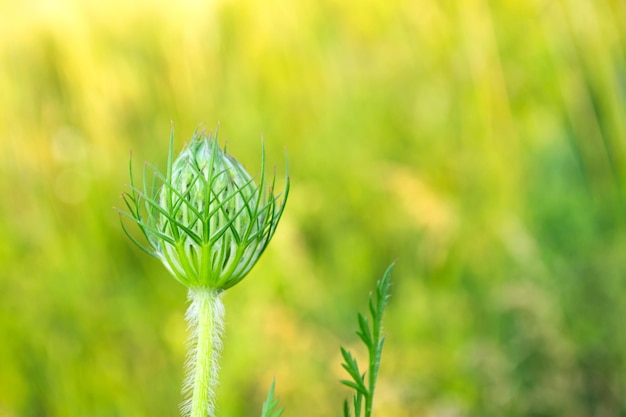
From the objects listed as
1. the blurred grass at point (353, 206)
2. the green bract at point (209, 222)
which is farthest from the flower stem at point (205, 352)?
the blurred grass at point (353, 206)

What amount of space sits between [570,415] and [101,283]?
7.09 feet

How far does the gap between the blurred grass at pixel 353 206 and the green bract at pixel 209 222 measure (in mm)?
1958

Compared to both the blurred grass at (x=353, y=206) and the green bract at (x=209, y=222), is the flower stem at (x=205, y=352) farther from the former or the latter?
the blurred grass at (x=353, y=206)

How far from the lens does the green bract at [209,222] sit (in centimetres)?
83

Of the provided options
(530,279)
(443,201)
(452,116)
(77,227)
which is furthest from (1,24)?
(530,279)

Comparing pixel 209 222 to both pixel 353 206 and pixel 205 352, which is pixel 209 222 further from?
pixel 353 206

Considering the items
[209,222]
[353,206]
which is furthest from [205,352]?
[353,206]

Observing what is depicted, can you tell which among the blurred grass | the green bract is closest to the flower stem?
the green bract

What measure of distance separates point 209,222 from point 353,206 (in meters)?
3.11

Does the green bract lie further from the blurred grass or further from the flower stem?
the blurred grass

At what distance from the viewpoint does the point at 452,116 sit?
4.14 m

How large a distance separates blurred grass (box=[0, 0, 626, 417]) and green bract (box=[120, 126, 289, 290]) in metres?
1.96

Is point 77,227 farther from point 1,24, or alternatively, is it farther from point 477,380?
point 1,24

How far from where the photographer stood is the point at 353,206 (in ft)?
13.0
